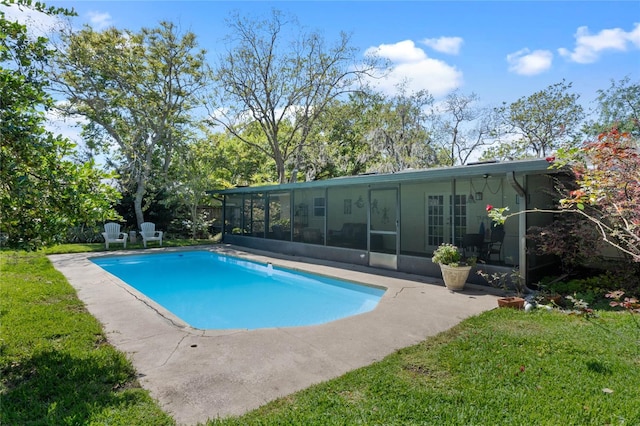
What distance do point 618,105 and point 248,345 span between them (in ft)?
93.2

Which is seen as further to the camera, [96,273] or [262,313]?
[96,273]

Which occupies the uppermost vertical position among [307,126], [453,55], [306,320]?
[453,55]

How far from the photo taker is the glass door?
350 inches

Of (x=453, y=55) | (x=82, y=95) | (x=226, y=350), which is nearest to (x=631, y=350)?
(x=226, y=350)

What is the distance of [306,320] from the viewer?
6.23m

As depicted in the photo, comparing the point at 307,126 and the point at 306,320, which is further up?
the point at 307,126

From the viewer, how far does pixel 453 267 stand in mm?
6645

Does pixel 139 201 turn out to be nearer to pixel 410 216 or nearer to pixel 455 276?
pixel 410 216

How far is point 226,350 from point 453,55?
15.1 meters

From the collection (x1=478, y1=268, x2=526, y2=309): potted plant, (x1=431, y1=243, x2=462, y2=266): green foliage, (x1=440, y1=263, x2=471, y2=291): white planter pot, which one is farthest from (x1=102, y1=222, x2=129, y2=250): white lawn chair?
(x1=478, y1=268, x2=526, y2=309): potted plant

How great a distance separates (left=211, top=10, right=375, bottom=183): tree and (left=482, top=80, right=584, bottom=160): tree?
31.0 feet

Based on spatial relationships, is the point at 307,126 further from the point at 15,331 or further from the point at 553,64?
the point at 15,331

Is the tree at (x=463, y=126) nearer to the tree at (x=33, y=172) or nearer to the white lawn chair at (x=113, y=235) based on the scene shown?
the white lawn chair at (x=113, y=235)

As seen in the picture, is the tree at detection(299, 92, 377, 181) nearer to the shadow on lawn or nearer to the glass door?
the glass door
